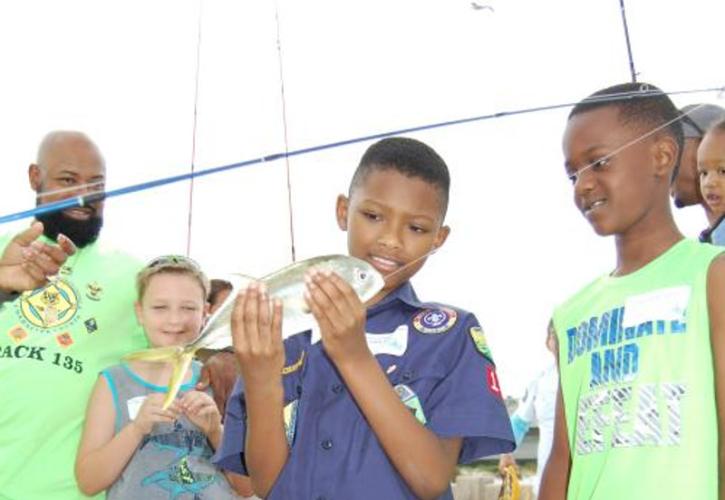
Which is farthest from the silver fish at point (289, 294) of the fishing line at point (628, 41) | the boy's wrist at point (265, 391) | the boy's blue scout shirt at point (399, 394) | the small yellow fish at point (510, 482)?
the small yellow fish at point (510, 482)

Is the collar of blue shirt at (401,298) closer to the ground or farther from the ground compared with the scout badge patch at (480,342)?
farther from the ground

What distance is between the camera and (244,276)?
2121mm

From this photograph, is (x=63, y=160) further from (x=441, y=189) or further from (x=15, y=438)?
(x=441, y=189)

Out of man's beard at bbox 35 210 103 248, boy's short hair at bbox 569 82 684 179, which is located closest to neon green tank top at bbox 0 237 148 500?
man's beard at bbox 35 210 103 248

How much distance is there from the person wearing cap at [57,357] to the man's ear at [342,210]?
3.51ft

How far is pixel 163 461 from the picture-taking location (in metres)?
3.17

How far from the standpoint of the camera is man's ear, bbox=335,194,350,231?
2.63m

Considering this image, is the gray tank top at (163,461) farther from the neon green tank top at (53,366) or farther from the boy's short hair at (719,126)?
the boy's short hair at (719,126)

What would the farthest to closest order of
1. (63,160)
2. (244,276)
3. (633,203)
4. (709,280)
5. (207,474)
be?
(63,160) → (207,474) → (633,203) → (709,280) → (244,276)

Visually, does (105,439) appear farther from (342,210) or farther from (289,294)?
(289,294)

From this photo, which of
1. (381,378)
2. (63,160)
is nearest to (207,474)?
(381,378)

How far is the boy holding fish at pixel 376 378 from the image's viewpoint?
7.21 feet

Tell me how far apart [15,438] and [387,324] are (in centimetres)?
165

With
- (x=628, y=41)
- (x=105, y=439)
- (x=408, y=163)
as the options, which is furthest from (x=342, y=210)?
(x=628, y=41)
